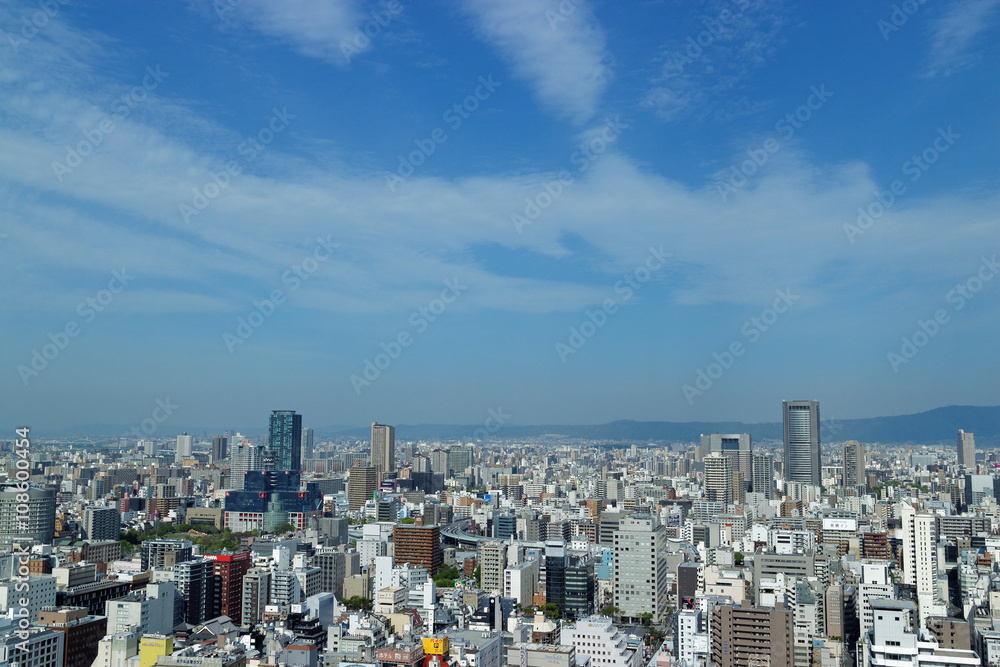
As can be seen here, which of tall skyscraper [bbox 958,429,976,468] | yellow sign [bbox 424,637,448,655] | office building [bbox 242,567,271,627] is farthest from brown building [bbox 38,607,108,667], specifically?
tall skyscraper [bbox 958,429,976,468]

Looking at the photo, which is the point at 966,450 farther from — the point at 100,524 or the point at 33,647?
the point at 33,647

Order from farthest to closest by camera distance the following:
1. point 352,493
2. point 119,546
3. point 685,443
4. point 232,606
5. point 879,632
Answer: point 685,443 < point 352,493 < point 119,546 < point 232,606 < point 879,632

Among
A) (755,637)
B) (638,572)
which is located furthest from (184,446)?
(755,637)

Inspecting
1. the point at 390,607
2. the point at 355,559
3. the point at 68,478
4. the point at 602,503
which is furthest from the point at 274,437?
the point at 390,607

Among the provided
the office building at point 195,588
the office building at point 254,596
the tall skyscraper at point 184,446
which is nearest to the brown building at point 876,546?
the office building at point 254,596

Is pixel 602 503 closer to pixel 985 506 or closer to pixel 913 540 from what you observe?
pixel 985 506

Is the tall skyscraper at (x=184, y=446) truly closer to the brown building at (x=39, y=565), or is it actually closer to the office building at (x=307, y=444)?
the office building at (x=307, y=444)

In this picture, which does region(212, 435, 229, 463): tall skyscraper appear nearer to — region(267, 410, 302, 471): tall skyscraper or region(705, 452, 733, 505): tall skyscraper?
region(267, 410, 302, 471): tall skyscraper
